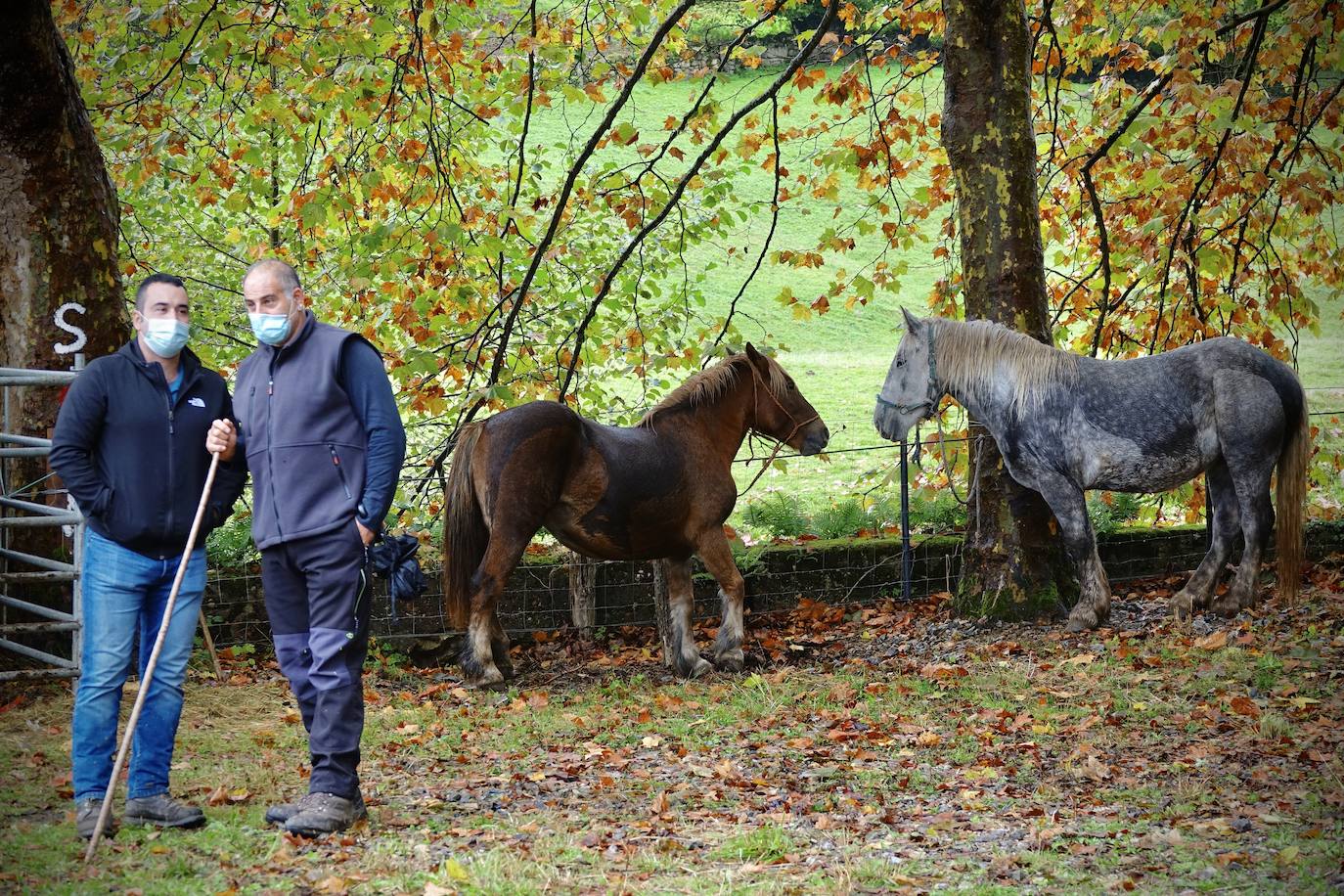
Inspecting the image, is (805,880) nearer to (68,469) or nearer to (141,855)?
(141,855)

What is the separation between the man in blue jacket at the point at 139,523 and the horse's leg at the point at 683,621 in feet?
12.8

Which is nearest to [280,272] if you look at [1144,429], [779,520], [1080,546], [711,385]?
[711,385]

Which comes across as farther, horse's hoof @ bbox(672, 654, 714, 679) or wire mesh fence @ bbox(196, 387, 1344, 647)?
wire mesh fence @ bbox(196, 387, 1344, 647)

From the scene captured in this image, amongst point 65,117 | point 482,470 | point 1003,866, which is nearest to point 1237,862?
point 1003,866

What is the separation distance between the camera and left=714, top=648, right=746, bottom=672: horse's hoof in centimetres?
805

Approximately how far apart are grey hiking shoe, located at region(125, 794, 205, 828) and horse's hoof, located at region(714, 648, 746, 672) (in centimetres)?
407

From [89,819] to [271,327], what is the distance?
193cm

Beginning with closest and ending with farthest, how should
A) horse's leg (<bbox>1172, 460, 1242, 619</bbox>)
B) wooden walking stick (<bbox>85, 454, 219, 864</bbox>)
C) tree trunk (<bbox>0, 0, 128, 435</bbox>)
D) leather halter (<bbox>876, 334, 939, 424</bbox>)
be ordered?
wooden walking stick (<bbox>85, 454, 219, 864</bbox>) < tree trunk (<bbox>0, 0, 128, 435</bbox>) < horse's leg (<bbox>1172, 460, 1242, 619</bbox>) < leather halter (<bbox>876, 334, 939, 424</bbox>)

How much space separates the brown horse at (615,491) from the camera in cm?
754

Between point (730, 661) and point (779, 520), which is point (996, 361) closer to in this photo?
point (730, 661)

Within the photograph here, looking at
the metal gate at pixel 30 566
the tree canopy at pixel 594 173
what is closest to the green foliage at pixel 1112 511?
the tree canopy at pixel 594 173

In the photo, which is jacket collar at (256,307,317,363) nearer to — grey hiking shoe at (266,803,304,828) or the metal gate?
grey hiking shoe at (266,803,304,828)

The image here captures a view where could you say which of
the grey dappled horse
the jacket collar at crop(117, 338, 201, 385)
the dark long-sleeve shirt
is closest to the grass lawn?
the grey dappled horse

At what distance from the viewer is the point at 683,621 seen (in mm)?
8188
